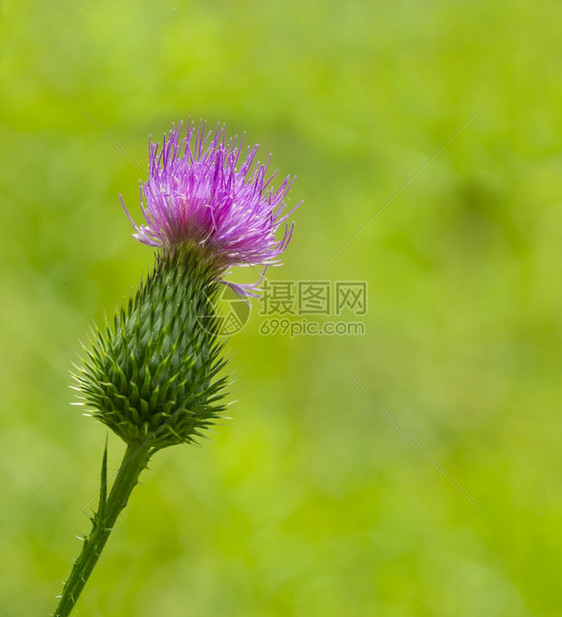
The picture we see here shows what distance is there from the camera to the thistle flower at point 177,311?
91.6 inches

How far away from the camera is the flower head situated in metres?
2.72

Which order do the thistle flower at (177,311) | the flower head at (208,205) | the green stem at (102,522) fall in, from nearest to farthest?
the green stem at (102,522)
the thistle flower at (177,311)
the flower head at (208,205)

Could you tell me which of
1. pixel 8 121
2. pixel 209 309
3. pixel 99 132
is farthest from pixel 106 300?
pixel 209 309

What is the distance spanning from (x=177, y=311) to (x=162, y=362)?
0.27 metres

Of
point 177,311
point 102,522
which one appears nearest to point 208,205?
point 177,311

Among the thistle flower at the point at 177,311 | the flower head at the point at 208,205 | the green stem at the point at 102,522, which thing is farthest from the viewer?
the flower head at the point at 208,205

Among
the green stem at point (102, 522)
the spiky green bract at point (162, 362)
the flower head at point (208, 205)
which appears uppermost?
the flower head at point (208, 205)

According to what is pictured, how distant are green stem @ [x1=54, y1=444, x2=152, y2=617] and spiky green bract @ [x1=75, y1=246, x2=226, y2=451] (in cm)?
8

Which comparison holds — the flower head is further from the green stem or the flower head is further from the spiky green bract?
the green stem

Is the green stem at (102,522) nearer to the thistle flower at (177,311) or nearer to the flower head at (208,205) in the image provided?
the thistle flower at (177,311)

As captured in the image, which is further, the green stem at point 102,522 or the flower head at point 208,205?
the flower head at point 208,205

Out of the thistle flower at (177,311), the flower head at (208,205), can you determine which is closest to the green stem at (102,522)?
the thistle flower at (177,311)

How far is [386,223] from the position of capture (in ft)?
18.5

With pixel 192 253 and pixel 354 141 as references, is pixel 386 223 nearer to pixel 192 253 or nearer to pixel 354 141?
pixel 354 141
